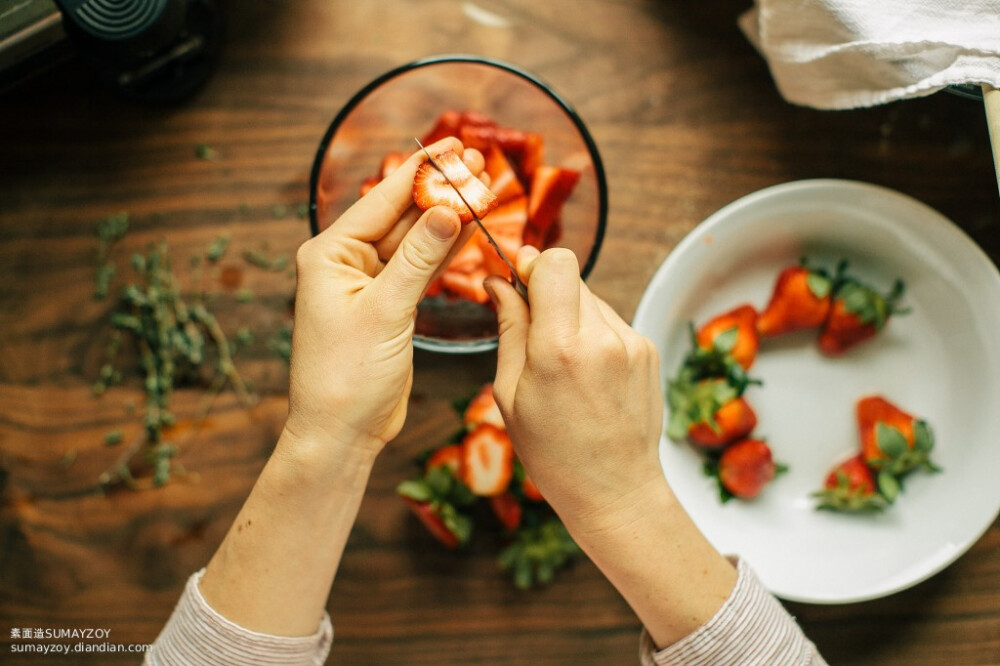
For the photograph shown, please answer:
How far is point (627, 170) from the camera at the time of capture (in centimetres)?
98

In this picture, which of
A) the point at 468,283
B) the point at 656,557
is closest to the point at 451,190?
the point at 468,283

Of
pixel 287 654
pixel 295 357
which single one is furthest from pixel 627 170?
pixel 287 654

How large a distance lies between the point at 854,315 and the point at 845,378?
9cm

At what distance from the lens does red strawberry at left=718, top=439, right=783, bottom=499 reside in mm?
929

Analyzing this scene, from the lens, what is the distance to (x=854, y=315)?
94cm

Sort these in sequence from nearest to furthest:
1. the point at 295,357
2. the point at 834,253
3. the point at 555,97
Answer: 1. the point at 295,357
2. the point at 555,97
3. the point at 834,253

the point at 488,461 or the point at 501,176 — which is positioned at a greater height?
the point at 501,176

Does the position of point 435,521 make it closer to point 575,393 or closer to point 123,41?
point 575,393

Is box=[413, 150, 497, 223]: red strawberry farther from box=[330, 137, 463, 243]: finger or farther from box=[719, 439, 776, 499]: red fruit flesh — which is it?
box=[719, 439, 776, 499]: red fruit flesh

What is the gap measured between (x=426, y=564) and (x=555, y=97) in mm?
605

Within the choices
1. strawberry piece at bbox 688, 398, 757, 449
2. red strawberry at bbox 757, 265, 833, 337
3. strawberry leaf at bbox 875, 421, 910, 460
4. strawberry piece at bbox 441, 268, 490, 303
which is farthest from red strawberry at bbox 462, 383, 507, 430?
strawberry leaf at bbox 875, 421, 910, 460

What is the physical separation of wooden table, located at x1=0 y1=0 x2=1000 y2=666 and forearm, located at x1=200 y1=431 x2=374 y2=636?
0.73ft

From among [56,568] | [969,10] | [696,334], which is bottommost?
[56,568]

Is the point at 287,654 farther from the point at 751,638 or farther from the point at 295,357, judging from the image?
the point at 751,638
